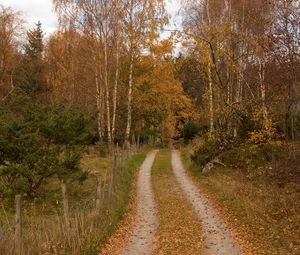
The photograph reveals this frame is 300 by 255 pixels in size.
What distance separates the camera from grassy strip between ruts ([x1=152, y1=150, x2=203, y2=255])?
9.33 meters

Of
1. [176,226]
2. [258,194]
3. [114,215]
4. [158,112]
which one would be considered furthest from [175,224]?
[158,112]

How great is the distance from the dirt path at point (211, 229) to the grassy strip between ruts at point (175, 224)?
199 mm

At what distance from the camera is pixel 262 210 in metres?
12.1

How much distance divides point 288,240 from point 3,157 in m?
9.28

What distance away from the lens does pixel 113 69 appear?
29750mm

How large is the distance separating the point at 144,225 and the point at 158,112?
2465 cm

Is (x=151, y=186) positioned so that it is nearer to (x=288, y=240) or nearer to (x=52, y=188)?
(x=52, y=188)

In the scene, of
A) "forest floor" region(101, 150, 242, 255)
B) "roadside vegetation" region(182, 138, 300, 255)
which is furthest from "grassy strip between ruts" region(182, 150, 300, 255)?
"forest floor" region(101, 150, 242, 255)

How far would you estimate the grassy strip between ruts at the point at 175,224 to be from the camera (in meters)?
9.33

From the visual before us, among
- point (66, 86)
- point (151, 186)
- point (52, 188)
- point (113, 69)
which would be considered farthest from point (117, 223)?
point (66, 86)

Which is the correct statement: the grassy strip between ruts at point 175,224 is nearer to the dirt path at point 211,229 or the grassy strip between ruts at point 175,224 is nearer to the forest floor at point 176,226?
the forest floor at point 176,226

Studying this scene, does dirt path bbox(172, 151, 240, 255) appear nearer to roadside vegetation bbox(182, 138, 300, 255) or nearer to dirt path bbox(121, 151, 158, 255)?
roadside vegetation bbox(182, 138, 300, 255)

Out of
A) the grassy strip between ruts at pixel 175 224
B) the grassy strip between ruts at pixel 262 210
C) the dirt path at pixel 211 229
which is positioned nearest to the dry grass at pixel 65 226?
the grassy strip between ruts at pixel 175 224

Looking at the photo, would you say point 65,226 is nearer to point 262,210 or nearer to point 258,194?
point 262,210
